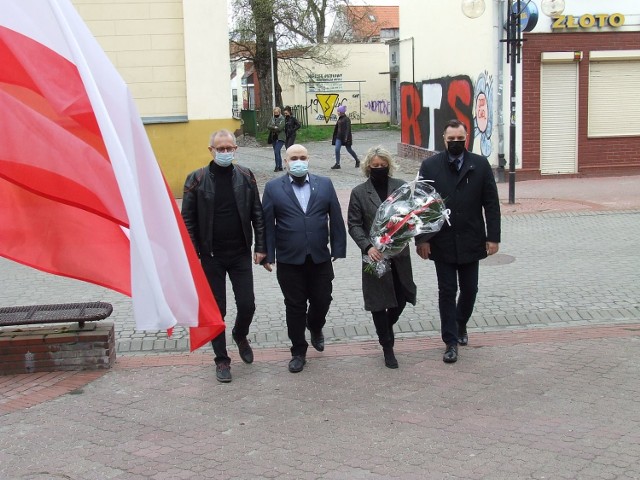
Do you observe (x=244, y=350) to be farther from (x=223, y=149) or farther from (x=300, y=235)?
(x=223, y=149)

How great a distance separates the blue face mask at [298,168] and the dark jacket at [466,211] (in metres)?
1.03

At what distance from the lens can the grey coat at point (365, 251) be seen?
6164mm

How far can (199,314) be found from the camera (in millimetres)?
4395

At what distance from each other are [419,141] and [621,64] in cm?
680

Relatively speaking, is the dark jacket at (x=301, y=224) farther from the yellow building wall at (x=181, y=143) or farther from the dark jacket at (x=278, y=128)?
the dark jacket at (x=278, y=128)

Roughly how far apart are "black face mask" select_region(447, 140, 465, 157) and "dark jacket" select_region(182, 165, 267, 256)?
1559 mm

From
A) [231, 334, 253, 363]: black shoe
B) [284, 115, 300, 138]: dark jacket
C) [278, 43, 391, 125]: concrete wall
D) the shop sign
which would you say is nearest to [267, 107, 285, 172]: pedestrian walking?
[284, 115, 300, 138]: dark jacket

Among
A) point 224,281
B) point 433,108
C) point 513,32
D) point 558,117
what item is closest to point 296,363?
point 224,281

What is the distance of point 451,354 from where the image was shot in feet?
20.9

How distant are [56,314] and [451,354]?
315 cm

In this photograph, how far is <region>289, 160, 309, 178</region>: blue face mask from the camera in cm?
614

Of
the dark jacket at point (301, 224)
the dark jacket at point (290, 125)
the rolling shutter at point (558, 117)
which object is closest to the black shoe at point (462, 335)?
the dark jacket at point (301, 224)

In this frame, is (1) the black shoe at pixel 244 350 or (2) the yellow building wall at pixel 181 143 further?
(2) the yellow building wall at pixel 181 143

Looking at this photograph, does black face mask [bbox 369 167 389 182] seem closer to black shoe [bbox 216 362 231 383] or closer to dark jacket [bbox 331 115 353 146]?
black shoe [bbox 216 362 231 383]
